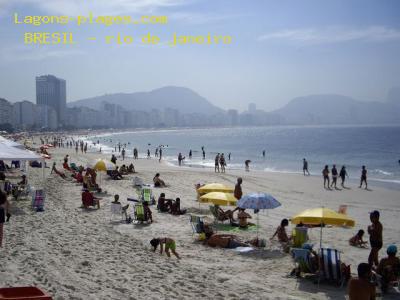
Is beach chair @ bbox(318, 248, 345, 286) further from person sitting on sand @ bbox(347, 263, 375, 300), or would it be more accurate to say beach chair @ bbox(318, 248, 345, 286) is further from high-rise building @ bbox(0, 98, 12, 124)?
high-rise building @ bbox(0, 98, 12, 124)

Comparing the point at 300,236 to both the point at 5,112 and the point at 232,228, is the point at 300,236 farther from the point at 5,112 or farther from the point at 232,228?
the point at 5,112

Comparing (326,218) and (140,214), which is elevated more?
(326,218)

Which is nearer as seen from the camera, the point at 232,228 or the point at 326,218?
the point at 326,218

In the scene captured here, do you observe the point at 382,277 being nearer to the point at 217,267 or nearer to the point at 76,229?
the point at 217,267

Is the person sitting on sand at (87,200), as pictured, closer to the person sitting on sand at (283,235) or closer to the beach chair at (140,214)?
the beach chair at (140,214)

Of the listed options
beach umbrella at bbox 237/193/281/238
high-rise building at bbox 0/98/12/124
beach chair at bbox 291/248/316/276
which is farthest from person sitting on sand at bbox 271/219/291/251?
high-rise building at bbox 0/98/12/124

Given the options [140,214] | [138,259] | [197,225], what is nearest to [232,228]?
[197,225]

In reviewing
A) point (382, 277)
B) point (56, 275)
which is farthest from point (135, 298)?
point (382, 277)
